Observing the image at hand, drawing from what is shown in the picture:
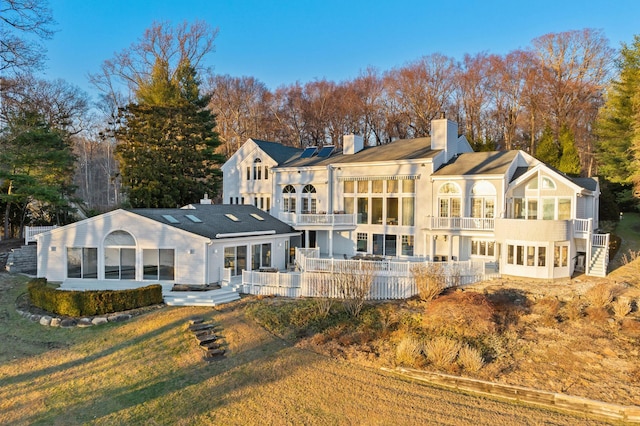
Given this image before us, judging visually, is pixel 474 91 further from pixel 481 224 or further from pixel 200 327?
pixel 200 327

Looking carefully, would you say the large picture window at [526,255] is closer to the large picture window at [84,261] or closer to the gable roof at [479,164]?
the gable roof at [479,164]

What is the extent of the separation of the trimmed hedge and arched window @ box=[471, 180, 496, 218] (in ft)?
57.1

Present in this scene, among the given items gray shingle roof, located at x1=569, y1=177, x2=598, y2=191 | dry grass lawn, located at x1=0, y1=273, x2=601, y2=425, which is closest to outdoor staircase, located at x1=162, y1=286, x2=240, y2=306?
dry grass lawn, located at x1=0, y1=273, x2=601, y2=425

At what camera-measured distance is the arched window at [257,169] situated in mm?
31297

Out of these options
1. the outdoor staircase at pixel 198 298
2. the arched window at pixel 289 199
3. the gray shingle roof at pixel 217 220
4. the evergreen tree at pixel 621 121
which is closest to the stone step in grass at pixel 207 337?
the outdoor staircase at pixel 198 298

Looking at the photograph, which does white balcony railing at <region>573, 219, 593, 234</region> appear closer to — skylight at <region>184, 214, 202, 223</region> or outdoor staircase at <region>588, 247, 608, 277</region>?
outdoor staircase at <region>588, 247, 608, 277</region>

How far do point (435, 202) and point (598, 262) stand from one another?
28.7 ft

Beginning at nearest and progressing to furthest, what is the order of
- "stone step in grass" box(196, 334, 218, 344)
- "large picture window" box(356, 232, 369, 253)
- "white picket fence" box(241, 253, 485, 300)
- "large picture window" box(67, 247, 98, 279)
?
"stone step in grass" box(196, 334, 218, 344)
"white picket fence" box(241, 253, 485, 300)
"large picture window" box(67, 247, 98, 279)
"large picture window" box(356, 232, 369, 253)

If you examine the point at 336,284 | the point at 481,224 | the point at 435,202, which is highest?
the point at 435,202

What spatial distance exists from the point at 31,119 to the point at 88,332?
19.3m

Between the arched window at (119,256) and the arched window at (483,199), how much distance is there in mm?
18313

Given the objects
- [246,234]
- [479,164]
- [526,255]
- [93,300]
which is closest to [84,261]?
[93,300]

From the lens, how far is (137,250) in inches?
789

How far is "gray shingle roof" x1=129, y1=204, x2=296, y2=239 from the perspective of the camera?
20.5 meters
